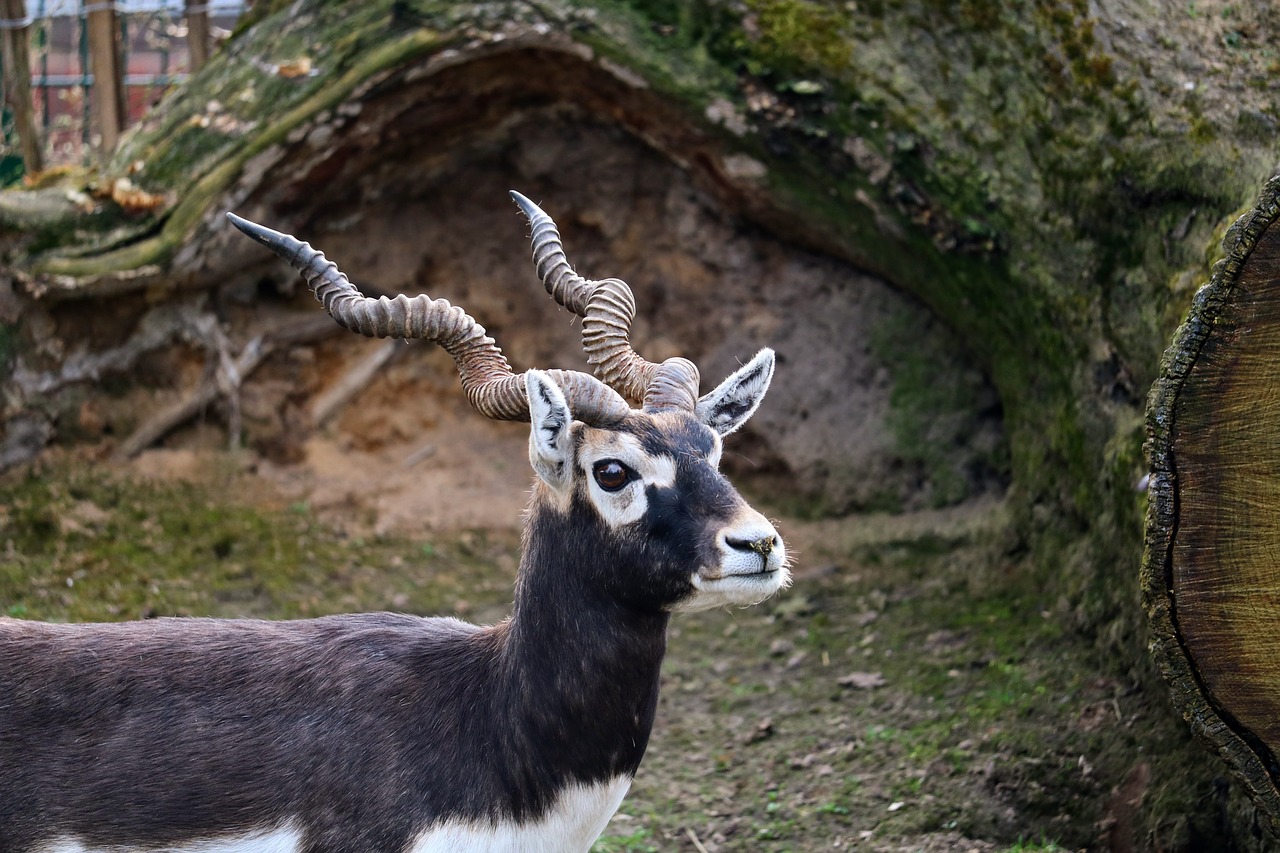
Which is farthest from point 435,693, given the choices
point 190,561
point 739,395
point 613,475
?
point 190,561

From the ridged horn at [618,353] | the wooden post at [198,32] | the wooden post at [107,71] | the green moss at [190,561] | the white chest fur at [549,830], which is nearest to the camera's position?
the white chest fur at [549,830]

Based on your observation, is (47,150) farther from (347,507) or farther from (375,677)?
(375,677)

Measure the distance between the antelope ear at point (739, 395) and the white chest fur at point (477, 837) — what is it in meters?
1.49

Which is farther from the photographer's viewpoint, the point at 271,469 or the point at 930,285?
the point at 271,469

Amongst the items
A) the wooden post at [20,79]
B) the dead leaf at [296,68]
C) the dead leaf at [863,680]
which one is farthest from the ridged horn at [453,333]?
the wooden post at [20,79]

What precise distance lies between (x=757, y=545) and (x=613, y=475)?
594 mm

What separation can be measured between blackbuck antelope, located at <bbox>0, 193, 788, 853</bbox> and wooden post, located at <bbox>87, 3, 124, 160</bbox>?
632cm

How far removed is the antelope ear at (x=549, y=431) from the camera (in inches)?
172

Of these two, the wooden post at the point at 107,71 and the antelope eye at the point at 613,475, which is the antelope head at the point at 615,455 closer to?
the antelope eye at the point at 613,475

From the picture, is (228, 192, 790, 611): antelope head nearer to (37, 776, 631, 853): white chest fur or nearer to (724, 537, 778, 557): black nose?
(724, 537, 778, 557): black nose

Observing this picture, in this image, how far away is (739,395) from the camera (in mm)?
5203

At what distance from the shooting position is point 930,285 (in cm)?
816

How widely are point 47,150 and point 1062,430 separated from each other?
9626 mm

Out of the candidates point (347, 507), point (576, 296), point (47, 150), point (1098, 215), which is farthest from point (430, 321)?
point (47, 150)
